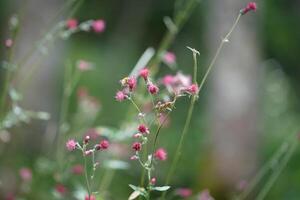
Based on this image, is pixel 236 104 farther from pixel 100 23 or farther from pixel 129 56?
pixel 129 56

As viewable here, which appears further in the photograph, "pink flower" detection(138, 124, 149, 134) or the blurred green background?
the blurred green background

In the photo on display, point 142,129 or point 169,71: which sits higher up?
point 142,129

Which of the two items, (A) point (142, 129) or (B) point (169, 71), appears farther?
(B) point (169, 71)

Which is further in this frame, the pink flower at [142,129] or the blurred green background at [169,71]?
the blurred green background at [169,71]

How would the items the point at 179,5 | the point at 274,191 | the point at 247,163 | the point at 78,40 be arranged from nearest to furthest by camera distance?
the point at 179,5, the point at 247,163, the point at 274,191, the point at 78,40

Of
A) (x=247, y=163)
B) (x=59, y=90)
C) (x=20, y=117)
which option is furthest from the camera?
(x=59, y=90)

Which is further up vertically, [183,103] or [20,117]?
[20,117]

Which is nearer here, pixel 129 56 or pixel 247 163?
pixel 247 163

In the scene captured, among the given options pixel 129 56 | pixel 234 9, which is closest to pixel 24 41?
pixel 234 9

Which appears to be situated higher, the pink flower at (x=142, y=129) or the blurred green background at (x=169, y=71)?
the pink flower at (x=142, y=129)

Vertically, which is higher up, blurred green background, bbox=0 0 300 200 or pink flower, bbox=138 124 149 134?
pink flower, bbox=138 124 149 134

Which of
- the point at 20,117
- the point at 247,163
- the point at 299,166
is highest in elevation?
the point at 20,117
